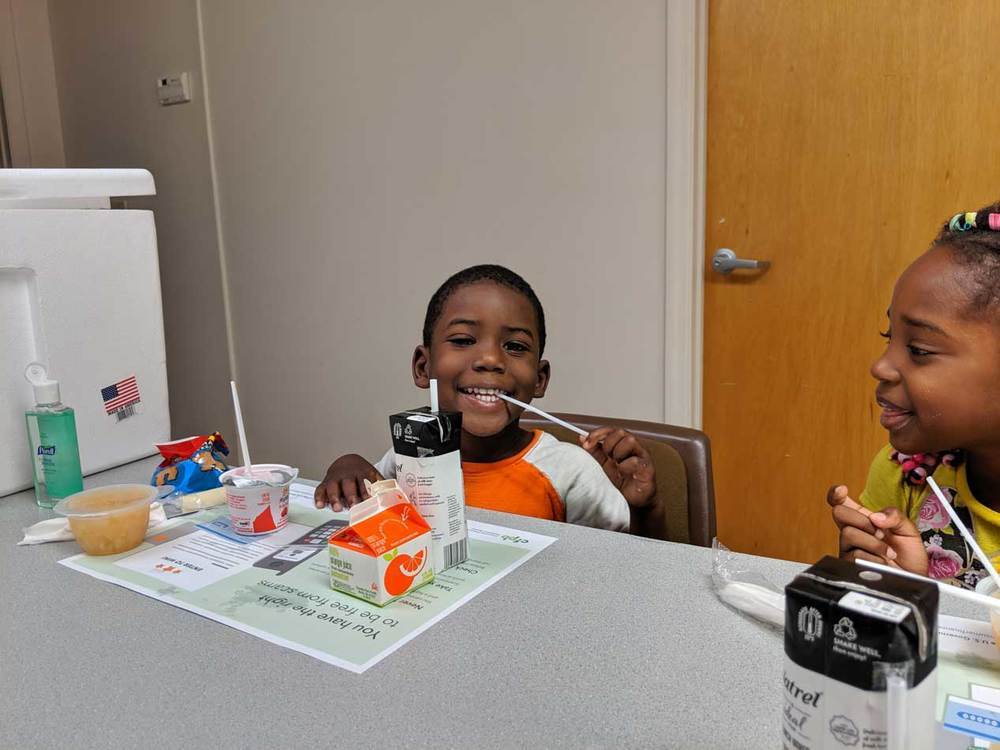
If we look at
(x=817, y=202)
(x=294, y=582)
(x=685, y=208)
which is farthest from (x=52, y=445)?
(x=817, y=202)

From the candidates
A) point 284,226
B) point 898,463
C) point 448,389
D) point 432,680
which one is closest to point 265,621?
point 432,680

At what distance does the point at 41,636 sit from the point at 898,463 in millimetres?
1070

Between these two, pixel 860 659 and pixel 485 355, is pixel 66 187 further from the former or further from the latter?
pixel 860 659

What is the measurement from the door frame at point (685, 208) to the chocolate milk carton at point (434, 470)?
A: 1.35m

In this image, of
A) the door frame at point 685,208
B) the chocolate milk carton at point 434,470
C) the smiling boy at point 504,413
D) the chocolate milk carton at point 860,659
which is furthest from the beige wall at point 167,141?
the chocolate milk carton at point 860,659

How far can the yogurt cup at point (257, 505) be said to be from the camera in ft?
3.16

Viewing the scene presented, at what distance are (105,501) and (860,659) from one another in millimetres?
903

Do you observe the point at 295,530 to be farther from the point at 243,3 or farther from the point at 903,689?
the point at 243,3

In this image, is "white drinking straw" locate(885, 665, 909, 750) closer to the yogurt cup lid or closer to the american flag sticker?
the yogurt cup lid

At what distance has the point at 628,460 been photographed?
1123mm

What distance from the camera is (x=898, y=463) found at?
1.08m

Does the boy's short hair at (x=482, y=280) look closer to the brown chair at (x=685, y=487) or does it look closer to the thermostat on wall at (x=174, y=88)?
the brown chair at (x=685, y=487)

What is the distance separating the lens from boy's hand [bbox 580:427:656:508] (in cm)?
111

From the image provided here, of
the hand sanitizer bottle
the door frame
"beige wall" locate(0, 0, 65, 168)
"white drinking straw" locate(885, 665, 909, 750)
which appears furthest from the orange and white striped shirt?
"beige wall" locate(0, 0, 65, 168)
